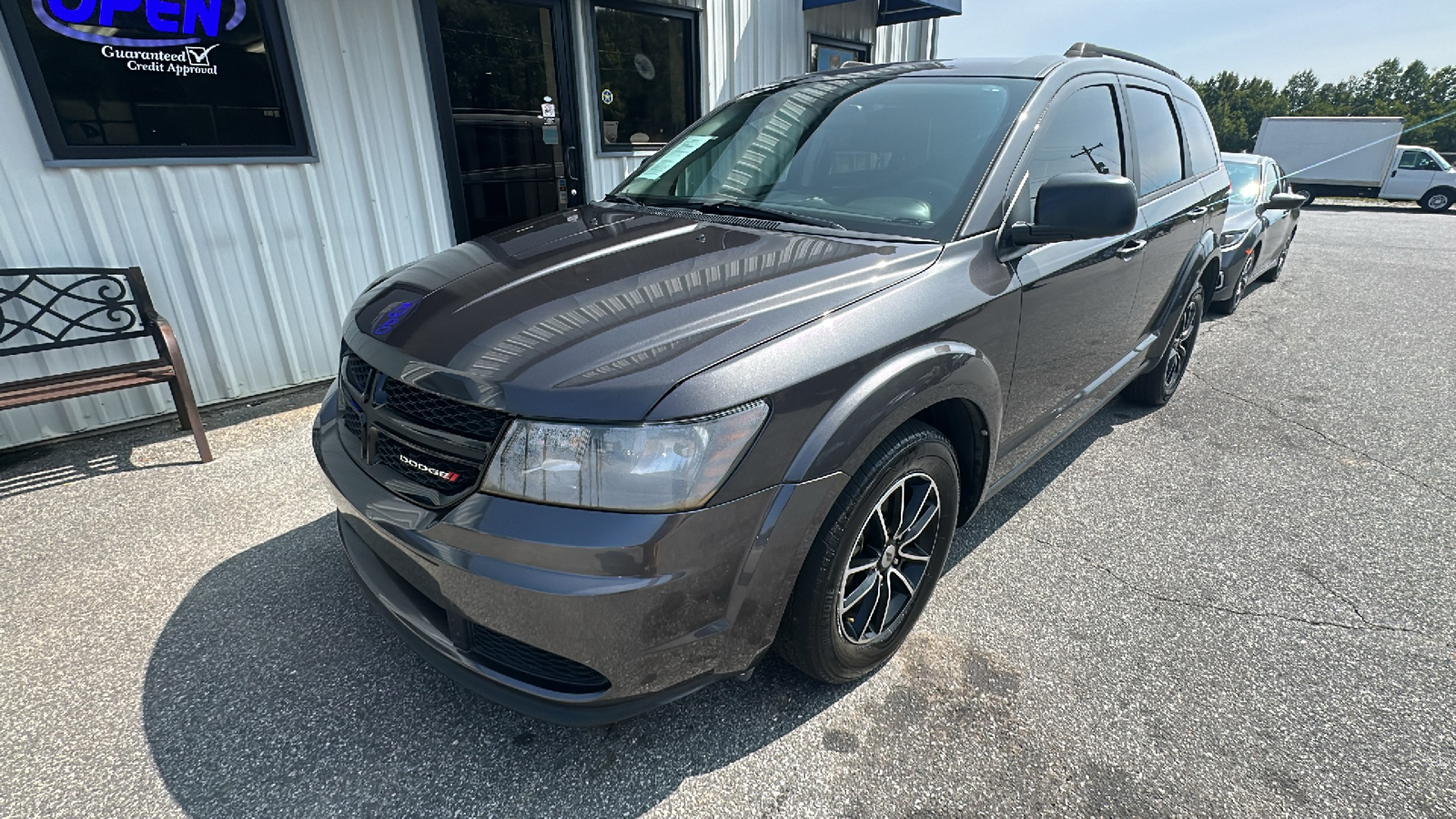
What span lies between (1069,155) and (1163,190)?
3.72 ft

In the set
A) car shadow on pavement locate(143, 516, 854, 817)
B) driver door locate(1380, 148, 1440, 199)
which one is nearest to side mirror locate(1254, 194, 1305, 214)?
car shadow on pavement locate(143, 516, 854, 817)

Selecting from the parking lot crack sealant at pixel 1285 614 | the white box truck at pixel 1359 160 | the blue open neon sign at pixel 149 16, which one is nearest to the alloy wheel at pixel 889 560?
the parking lot crack sealant at pixel 1285 614

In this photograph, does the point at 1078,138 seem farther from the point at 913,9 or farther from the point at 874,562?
the point at 913,9

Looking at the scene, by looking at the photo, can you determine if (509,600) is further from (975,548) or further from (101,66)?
(101,66)

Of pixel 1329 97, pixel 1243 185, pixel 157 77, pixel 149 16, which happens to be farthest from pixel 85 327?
pixel 1329 97

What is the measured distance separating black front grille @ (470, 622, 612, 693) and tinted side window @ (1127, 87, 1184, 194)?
302cm

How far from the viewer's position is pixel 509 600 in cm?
147

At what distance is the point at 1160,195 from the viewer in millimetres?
3225

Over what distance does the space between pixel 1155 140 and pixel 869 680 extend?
2.90 metres

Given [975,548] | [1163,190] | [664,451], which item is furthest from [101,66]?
[1163,190]

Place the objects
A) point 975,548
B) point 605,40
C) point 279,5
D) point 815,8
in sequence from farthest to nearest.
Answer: point 815,8 < point 605,40 < point 279,5 < point 975,548

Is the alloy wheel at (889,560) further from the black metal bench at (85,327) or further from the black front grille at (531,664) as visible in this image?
the black metal bench at (85,327)

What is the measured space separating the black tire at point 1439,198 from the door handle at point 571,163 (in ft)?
86.9

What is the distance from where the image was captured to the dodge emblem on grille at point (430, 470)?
5.11 ft
